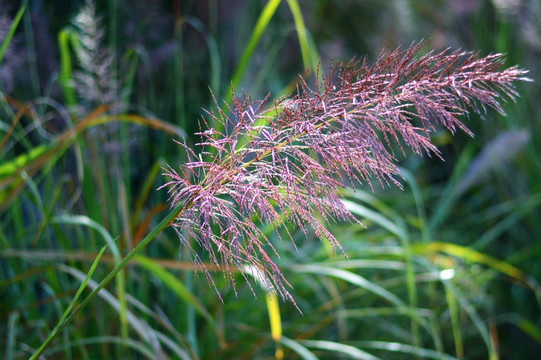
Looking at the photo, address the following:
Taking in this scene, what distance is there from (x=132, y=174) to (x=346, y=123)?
4.83ft

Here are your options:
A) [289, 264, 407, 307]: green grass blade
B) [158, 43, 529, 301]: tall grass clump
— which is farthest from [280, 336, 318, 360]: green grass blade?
[158, 43, 529, 301]: tall grass clump

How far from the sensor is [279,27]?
8.77ft

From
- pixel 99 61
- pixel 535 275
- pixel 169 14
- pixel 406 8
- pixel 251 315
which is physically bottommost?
pixel 251 315

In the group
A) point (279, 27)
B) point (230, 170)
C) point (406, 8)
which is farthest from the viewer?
point (406, 8)

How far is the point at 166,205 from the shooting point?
4.47ft

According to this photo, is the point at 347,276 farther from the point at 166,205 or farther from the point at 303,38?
the point at 303,38

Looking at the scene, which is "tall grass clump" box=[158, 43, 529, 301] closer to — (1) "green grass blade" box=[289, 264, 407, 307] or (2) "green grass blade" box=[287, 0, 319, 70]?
(1) "green grass blade" box=[289, 264, 407, 307]

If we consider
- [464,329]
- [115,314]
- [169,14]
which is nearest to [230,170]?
[115,314]

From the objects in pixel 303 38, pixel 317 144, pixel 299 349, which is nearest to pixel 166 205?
pixel 299 349

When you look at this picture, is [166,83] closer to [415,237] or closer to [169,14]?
[169,14]

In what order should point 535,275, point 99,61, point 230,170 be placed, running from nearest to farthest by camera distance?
point 230,170
point 99,61
point 535,275

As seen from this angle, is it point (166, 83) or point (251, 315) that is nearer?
point (251, 315)

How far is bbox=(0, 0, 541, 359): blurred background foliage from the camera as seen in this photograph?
132cm

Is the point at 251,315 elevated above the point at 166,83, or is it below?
below
